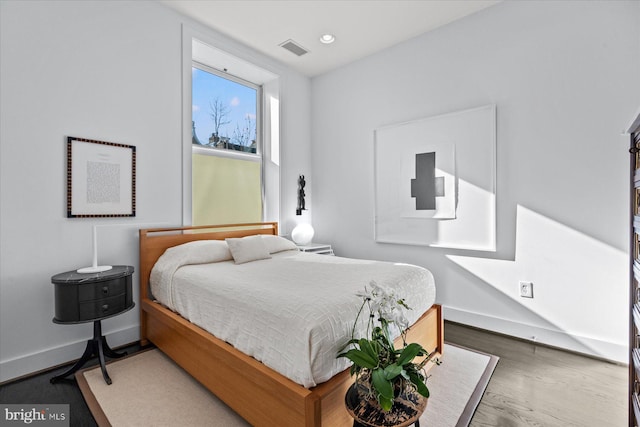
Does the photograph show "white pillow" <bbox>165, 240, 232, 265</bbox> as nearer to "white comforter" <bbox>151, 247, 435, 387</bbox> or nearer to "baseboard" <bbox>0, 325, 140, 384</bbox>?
"white comforter" <bbox>151, 247, 435, 387</bbox>

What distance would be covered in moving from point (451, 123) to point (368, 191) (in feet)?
3.78

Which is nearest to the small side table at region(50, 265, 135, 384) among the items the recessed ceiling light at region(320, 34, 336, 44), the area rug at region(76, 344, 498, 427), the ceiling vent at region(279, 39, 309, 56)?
the area rug at region(76, 344, 498, 427)

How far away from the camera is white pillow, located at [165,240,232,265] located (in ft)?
8.35

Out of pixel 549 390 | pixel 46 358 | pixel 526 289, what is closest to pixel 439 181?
pixel 526 289

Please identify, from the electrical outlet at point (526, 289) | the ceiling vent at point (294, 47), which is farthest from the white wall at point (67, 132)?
the electrical outlet at point (526, 289)

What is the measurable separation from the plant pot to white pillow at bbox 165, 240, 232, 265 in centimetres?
167

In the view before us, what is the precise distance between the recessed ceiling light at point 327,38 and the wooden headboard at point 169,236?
210cm

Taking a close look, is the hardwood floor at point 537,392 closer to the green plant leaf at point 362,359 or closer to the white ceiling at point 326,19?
the green plant leaf at point 362,359

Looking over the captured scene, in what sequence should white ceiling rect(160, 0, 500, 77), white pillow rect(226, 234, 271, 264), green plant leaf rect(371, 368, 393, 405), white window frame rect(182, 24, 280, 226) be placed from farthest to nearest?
white window frame rect(182, 24, 280, 226) → white ceiling rect(160, 0, 500, 77) → white pillow rect(226, 234, 271, 264) → green plant leaf rect(371, 368, 393, 405)

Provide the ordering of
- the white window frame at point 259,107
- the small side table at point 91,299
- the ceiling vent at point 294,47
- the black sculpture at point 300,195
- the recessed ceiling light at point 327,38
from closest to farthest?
the small side table at point 91,299
the white window frame at point 259,107
the recessed ceiling light at point 327,38
the ceiling vent at point 294,47
the black sculpture at point 300,195

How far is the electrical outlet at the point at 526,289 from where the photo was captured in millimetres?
2631

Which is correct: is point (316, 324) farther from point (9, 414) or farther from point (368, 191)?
point (368, 191)

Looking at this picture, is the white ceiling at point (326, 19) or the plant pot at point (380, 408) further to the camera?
the white ceiling at point (326, 19)

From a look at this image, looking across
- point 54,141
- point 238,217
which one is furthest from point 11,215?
point 238,217
